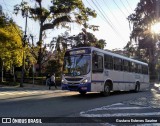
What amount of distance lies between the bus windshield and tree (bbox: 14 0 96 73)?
102ft

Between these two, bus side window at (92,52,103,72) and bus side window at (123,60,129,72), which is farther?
bus side window at (123,60,129,72)

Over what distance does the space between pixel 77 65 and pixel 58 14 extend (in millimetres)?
34055

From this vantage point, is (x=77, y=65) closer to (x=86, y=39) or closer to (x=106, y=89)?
(x=106, y=89)

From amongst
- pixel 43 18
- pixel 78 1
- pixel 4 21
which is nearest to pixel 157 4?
pixel 78 1

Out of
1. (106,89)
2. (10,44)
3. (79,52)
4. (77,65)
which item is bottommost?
(106,89)

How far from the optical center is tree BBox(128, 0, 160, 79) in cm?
5622

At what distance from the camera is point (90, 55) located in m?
18.9

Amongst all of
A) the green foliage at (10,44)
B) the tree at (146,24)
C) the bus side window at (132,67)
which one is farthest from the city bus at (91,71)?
the tree at (146,24)

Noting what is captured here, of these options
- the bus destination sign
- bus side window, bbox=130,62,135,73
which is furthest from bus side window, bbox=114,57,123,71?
the bus destination sign

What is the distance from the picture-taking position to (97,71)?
63.6ft

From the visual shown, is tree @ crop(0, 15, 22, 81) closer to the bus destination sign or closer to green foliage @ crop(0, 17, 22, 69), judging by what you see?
green foliage @ crop(0, 17, 22, 69)

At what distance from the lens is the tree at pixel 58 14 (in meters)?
50.2

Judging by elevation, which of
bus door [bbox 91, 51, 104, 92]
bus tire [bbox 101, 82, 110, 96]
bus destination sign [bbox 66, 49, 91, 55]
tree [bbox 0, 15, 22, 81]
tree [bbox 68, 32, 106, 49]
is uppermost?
tree [bbox 68, 32, 106, 49]

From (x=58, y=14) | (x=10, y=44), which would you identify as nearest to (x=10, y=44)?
(x=10, y=44)
